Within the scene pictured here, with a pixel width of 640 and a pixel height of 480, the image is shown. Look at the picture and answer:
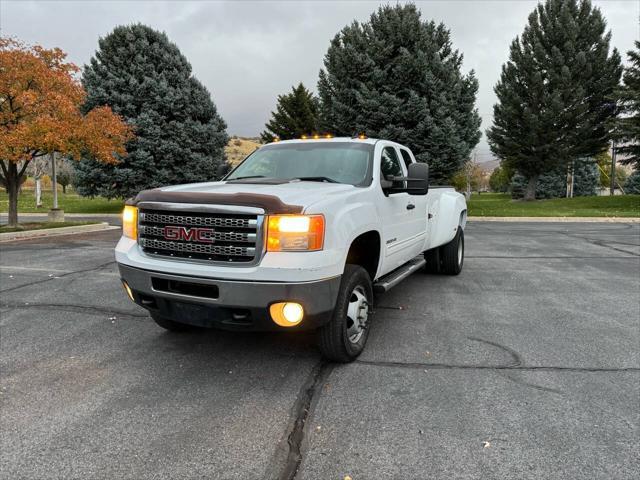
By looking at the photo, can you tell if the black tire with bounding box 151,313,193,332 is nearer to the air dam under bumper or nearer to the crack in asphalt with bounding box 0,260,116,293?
the air dam under bumper

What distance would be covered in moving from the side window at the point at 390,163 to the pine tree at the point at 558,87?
1103 inches

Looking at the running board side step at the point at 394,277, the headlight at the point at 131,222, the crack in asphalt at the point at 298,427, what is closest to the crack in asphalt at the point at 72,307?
the headlight at the point at 131,222

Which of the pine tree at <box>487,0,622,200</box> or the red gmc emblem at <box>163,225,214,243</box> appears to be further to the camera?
the pine tree at <box>487,0,622,200</box>

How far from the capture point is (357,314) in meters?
3.71

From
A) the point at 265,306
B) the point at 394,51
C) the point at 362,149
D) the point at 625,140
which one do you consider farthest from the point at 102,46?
the point at 625,140

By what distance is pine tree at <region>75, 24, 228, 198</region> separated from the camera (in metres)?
20.8

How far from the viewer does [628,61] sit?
1065 inches

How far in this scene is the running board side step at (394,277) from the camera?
13.4 feet

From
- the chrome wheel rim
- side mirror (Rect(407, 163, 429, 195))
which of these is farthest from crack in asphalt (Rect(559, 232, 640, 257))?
the chrome wheel rim

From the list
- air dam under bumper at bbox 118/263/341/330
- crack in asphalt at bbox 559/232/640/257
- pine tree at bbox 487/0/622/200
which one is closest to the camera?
air dam under bumper at bbox 118/263/341/330

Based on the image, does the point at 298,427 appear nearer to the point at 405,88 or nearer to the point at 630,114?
the point at 405,88

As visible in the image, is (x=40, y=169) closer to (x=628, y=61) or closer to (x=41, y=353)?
(x=41, y=353)

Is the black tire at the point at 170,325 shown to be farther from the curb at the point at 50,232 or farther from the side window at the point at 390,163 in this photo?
the curb at the point at 50,232

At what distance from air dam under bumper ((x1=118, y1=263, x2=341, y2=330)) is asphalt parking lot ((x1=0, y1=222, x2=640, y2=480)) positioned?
0.50 metres
